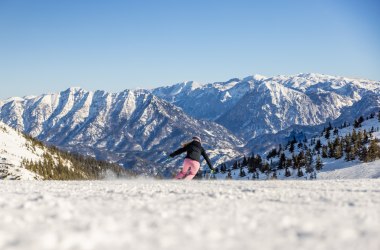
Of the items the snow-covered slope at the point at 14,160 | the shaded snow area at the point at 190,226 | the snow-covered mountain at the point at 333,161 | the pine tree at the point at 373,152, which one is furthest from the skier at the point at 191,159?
the snow-covered slope at the point at 14,160

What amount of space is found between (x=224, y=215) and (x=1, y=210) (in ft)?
14.7

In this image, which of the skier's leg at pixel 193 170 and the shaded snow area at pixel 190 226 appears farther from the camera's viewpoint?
the skier's leg at pixel 193 170

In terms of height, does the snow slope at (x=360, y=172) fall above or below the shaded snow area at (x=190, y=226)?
below

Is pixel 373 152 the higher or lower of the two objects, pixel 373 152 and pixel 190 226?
the lower

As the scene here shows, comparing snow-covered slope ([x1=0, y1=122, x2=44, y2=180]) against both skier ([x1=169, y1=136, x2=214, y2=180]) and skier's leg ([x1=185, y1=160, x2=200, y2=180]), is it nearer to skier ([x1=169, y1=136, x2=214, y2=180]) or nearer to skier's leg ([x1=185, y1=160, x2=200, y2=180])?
skier ([x1=169, y1=136, x2=214, y2=180])

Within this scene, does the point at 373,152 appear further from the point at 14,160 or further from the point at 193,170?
the point at 14,160

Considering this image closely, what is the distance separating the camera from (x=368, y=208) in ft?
29.7

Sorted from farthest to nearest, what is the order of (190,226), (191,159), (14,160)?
1. (14,160)
2. (191,159)
3. (190,226)

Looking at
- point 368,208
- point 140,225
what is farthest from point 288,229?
point 368,208

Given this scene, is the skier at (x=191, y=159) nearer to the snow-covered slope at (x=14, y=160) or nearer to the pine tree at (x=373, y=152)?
the pine tree at (x=373, y=152)

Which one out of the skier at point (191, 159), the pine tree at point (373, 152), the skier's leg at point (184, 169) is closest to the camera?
the skier at point (191, 159)

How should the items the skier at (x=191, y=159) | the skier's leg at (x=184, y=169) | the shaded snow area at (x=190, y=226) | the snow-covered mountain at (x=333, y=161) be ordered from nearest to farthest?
1. the shaded snow area at (x=190, y=226)
2. the skier at (x=191, y=159)
3. the skier's leg at (x=184, y=169)
4. the snow-covered mountain at (x=333, y=161)

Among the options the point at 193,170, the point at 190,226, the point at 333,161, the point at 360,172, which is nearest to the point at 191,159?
the point at 193,170

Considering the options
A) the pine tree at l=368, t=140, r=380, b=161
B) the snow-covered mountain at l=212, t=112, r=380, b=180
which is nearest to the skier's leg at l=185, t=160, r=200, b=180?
the snow-covered mountain at l=212, t=112, r=380, b=180
